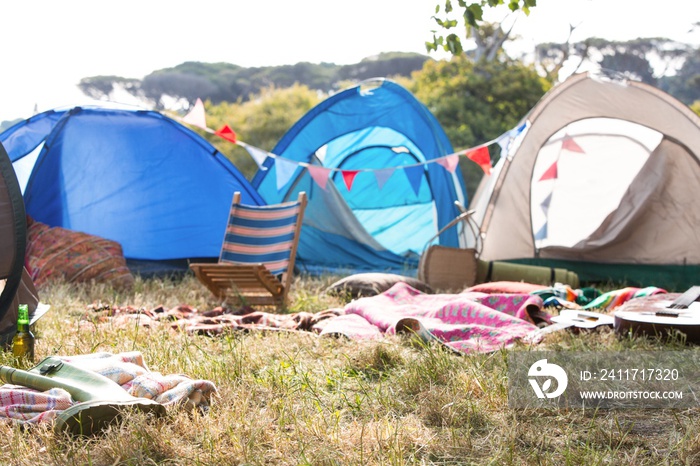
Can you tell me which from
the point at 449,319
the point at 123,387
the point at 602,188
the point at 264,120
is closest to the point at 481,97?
the point at 264,120

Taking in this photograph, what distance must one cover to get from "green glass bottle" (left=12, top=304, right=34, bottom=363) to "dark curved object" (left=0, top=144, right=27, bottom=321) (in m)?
0.26

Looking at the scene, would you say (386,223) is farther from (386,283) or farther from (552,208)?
(386,283)

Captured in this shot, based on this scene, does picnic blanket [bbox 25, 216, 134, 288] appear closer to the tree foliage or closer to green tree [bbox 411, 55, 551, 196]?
green tree [bbox 411, 55, 551, 196]

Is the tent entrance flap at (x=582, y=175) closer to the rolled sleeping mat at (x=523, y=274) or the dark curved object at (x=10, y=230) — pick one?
the rolled sleeping mat at (x=523, y=274)

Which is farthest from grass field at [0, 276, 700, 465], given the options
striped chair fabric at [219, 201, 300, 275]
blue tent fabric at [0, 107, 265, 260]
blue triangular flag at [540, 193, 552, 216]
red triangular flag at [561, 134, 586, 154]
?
red triangular flag at [561, 134, 586, 154]

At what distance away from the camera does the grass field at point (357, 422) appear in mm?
2062

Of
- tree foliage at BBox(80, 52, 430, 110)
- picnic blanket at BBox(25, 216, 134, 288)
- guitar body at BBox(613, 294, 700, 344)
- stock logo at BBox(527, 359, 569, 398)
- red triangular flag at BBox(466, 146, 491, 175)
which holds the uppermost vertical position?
tree foliage at BBox(80, 52, 430, 110)

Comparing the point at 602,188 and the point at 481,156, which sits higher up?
the point at 481,156

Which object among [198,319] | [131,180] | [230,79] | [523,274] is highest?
[230,79]

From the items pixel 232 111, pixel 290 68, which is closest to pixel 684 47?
pixel 290 68

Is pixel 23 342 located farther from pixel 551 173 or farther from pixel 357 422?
pixel 551 173

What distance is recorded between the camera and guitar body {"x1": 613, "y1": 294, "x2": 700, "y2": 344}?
3359 millimetres

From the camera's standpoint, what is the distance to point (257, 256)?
5629 mm

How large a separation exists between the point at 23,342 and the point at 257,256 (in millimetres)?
2714
